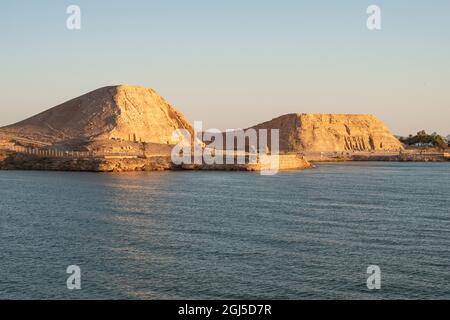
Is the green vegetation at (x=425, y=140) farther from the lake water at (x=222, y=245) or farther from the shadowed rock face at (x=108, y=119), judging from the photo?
the lake water at (x=222, y=245)

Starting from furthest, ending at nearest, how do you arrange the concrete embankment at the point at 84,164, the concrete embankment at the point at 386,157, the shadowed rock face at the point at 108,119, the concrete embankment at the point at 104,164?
the concrete embankment at the point at 386,157 < the shadowed rock face at the point at 108,119 < the concrete embankment at the point at 104,164 < the concrete embankment at the point at 84,164

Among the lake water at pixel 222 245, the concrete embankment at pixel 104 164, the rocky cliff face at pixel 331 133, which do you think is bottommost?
the lake water at pixel 222 245

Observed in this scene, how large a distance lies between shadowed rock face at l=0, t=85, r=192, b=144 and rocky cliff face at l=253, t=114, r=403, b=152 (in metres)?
38.7

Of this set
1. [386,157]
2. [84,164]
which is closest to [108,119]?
[84,164]

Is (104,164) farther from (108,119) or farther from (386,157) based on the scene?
(386,157)

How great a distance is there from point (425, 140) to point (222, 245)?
558 feet

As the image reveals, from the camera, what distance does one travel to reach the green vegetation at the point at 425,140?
176m

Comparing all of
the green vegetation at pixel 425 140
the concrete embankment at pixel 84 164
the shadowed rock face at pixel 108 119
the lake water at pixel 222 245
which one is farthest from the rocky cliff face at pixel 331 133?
the lake water at pixel 222 245

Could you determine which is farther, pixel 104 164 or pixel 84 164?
pixel 84 164

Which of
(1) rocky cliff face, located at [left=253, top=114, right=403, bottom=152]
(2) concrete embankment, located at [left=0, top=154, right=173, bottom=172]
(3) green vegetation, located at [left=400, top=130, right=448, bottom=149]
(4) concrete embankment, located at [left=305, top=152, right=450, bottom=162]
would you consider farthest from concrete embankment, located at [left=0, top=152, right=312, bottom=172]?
(3) green vegetation, located at [left=400, top=130, right=448, bottom=149]

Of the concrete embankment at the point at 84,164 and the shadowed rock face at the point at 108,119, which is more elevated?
the shadowed rock face at the point at 108,119

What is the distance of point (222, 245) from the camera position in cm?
2800

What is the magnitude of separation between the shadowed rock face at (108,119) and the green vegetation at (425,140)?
254 feet

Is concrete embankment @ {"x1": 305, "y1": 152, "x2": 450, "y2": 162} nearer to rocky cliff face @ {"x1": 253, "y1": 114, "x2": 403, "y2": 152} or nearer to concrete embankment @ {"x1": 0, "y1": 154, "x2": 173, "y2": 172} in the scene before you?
rocky cliff face @ {"x1": 253, "y1": 114, "x2": 403, "y2": 152}
